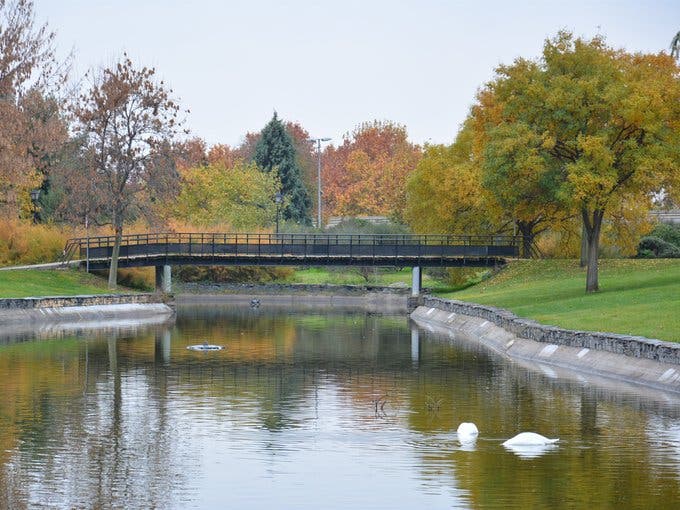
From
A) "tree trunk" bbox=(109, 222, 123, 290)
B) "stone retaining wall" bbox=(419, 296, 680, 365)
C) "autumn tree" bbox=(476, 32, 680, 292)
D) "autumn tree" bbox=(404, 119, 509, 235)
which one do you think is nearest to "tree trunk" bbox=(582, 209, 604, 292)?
"autumn tree" bbox=(476, 32, 680, 292)

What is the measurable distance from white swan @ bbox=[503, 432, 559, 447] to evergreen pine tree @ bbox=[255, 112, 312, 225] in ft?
444

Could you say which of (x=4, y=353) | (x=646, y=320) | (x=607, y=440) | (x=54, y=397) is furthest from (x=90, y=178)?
(x=607, y=440)

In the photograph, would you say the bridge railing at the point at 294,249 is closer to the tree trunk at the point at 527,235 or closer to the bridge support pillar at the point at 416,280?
the tree trunk at the point at 527,235

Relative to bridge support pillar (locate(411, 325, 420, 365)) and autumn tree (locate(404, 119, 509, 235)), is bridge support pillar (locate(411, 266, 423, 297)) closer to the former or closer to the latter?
autumn tree (locate(404, 119, 509, 235))

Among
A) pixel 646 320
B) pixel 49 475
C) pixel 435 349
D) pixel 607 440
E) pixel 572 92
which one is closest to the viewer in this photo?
pixel 49 475

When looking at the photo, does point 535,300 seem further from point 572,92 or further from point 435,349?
point 435,349

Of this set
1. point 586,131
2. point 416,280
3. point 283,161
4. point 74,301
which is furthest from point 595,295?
point 283,161

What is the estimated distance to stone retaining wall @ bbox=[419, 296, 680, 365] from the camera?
37888 millimetres

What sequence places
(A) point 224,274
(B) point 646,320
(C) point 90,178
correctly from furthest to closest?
(A) point 224,274 < (C) point 90,178 < (B) point 646,320

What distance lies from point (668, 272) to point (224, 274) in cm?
4794

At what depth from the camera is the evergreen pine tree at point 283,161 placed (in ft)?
534

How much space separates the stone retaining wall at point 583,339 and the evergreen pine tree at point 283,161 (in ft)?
316

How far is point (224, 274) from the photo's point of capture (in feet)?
376

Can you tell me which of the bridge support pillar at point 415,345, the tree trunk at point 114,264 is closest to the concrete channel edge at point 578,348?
the bridge support pillar at point 415,345
